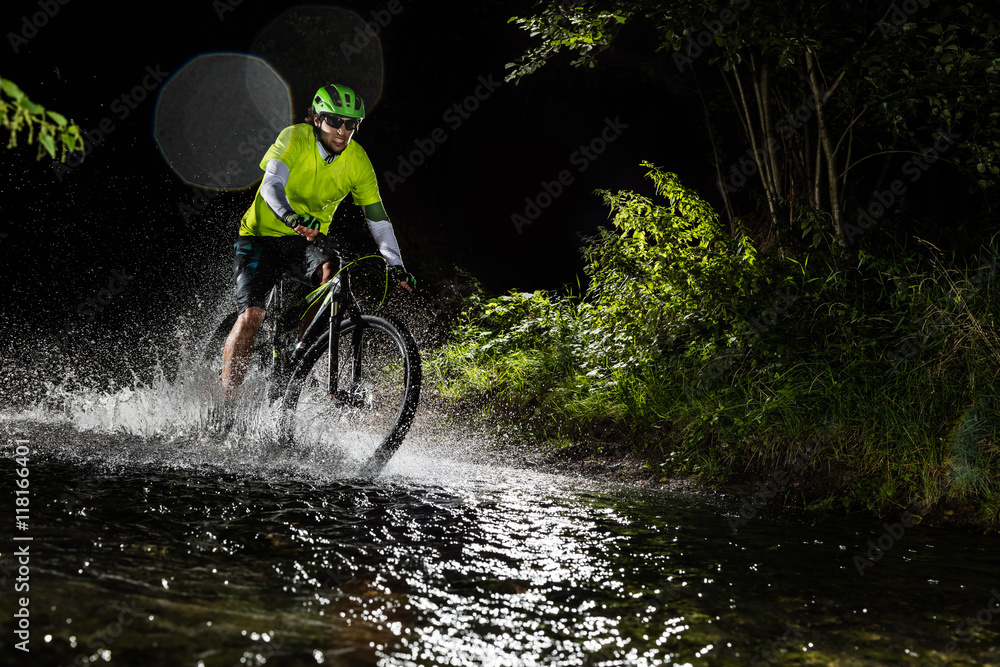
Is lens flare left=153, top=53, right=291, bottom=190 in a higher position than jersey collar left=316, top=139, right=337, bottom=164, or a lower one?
higher

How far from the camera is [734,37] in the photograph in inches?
235

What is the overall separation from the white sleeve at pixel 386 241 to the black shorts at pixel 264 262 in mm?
382

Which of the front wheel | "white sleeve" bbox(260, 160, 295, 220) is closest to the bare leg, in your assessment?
the front wheel

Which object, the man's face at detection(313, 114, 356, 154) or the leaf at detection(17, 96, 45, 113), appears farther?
the man's face at detection(313, 114, 356, 154)

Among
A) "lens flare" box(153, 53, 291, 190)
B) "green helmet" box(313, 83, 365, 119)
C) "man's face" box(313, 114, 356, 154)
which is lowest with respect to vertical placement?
"man's face" box(313, 114, 356, 154)

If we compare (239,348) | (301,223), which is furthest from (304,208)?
(239,348)

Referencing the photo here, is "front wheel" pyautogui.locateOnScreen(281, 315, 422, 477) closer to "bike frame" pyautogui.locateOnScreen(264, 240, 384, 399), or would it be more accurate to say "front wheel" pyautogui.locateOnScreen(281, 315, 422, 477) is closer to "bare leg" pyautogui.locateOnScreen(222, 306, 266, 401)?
"bike frame" pyautogui.locateOnScreen(264, 240, 384, 399)

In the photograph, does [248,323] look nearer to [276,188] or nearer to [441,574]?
[276,188]

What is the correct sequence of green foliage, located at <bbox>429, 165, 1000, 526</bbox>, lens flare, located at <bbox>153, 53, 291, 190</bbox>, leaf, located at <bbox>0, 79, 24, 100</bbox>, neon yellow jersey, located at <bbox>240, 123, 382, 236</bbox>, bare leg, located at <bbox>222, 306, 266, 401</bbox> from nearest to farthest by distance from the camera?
1. leaf, located at <bbox>0, 79, 24, 100</bbox>
2. green foliage, located at <bbox>429, 165, 1000, 526</bbox>
3. neon yellow jersey, located at <bbox>240, 123, 382, 236</bbox>
4. bare leg, located at <bbox>222, 306, 266, 401</bbox>
5. lens flare, located at <bbox>153, 53, 291, 190</bbox>

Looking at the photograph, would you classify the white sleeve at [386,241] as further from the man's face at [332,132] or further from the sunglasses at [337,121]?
the sunglasses at [337,121]

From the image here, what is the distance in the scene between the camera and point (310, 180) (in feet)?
17.4

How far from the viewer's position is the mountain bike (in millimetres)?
4918

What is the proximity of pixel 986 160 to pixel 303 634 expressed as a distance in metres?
6.25

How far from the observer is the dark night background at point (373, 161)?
10281 millimetres
